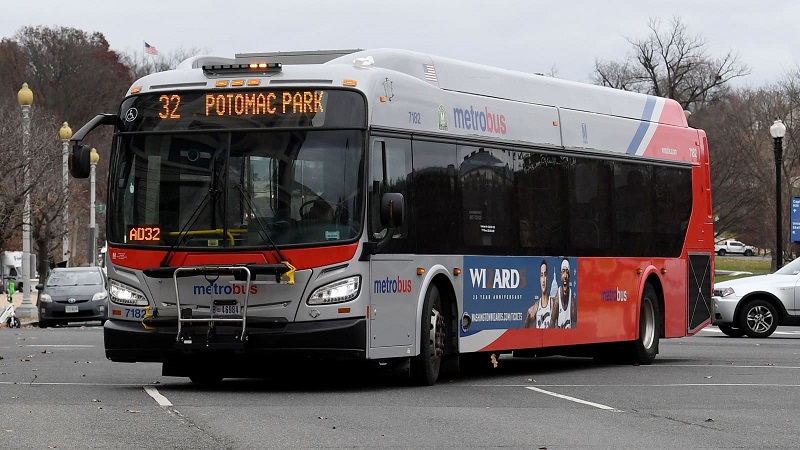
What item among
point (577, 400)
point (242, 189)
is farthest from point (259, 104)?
point (577, 400)

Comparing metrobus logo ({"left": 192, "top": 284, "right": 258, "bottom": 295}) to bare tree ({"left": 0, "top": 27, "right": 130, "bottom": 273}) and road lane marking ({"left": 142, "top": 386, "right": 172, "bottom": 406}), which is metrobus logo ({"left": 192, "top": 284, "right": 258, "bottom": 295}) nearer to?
road lane marking ({"left": 142, "top": 386, "right": 172, "bottom": 406})

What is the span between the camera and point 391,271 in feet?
50.5

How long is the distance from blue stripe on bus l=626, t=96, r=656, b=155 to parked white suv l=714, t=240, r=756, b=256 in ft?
377

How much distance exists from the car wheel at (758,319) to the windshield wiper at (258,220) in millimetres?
17101

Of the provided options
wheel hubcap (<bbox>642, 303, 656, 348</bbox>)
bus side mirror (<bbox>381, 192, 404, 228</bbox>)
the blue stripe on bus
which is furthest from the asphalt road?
the blue stripe on bus

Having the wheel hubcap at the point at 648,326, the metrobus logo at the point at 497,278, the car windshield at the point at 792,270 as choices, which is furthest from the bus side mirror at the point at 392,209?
the car windshield at the point at 792,270

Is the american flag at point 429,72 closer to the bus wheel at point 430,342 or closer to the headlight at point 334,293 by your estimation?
the bus wheel at point 430,342

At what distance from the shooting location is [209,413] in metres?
12.8

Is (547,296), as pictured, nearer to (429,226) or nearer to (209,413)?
(429,226)

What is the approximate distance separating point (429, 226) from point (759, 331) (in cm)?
1538

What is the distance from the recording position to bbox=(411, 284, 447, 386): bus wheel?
1592 centimetres

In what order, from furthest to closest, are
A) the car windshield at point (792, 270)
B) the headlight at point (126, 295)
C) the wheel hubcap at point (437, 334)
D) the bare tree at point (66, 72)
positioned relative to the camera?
the bare tree at point (66, 72) → the car windshield at point (792, 270) → the wheel hubcap at point (437, 334) → the headlight at point (126, 295)

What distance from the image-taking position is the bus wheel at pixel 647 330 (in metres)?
21.4

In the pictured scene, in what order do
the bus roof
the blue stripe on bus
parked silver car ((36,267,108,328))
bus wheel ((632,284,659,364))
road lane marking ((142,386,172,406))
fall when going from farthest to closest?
parked silver car ((36,267,108,328)), bus wheel ((632,284,659,364)), the blue stripe on bus, the bus roof, road lane marking ((142,386,172,406))
